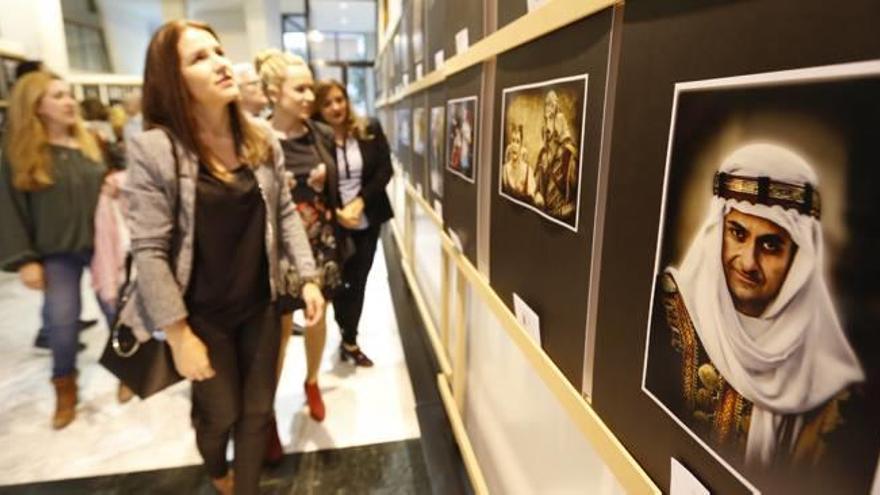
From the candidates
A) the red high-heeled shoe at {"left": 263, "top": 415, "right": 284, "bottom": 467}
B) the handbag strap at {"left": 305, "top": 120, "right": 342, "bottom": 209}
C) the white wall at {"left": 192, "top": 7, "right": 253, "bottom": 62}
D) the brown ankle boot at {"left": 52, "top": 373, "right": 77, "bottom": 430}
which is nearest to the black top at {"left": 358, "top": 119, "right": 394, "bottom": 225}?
the handbag strap at {"left": 305, "top": 120, "right": 342, "bottom": 209}

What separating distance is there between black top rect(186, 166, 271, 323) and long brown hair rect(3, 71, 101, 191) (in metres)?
1.18

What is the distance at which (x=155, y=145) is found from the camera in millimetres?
1162

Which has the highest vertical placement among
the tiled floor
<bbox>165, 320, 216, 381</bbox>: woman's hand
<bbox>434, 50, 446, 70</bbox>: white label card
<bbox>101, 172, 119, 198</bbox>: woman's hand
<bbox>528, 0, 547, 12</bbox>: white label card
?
<bbox>434, 50, 446, 70</bbox>: white label card

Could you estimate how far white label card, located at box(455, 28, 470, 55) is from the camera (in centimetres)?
137

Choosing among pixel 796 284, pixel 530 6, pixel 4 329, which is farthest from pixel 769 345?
pixel 4 329

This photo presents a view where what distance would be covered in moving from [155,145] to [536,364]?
102cm

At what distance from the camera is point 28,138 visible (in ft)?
6.15

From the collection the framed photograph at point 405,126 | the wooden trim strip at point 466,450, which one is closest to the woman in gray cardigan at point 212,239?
the wooden trim strip at point 466,450

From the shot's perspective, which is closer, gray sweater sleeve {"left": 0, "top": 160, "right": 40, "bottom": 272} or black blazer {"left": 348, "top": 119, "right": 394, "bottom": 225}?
gray sweater sleeve {"left": 0, "top": 160, "right": 40, "bottom": 272}

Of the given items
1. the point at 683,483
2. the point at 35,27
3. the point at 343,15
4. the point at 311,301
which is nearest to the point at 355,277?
the point at 311,301

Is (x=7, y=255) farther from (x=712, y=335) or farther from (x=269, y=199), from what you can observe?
(x=712, y=335)

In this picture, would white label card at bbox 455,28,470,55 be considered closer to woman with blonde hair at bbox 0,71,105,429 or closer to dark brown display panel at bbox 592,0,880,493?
dark brown display panel at bbox 592,0,880,493

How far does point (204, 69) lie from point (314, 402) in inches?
60.3

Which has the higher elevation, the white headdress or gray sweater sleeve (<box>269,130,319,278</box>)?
the white headdress
